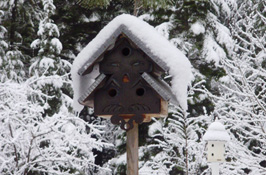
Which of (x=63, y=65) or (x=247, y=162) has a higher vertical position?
(x=63, y=65)

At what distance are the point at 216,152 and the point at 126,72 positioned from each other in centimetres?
334

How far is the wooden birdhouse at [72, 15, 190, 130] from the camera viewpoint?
167 inches

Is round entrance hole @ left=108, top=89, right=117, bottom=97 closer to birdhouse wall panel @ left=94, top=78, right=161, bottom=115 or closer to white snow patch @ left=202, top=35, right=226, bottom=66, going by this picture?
birdhouse wall panel @ left=94, top=78, right=161, bottom=115

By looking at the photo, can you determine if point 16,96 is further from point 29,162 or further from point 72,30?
point 72,30

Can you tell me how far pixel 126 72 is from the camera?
14.4ft

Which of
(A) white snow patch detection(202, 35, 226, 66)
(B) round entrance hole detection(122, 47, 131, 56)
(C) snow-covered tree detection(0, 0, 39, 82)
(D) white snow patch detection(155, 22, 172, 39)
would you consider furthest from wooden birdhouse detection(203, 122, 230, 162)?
(C) snow-covered tree detection(0, 0, 39, 82)

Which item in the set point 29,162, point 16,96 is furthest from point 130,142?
point 16,96

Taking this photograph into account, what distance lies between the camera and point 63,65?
44.0 ft

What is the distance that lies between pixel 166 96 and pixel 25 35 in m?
11.6

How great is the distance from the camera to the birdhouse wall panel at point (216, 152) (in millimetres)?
7211

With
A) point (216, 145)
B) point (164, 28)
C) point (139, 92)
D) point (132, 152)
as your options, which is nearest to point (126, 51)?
point (139, 92)

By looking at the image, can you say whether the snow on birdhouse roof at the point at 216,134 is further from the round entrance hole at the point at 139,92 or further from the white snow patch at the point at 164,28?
the white snow patch at the point at 164,28

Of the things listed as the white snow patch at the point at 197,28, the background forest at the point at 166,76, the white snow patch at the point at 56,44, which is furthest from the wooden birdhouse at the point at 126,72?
the white snow patch at the point at 197,28

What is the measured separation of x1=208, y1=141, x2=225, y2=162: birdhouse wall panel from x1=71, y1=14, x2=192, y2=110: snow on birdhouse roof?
10.3ft
